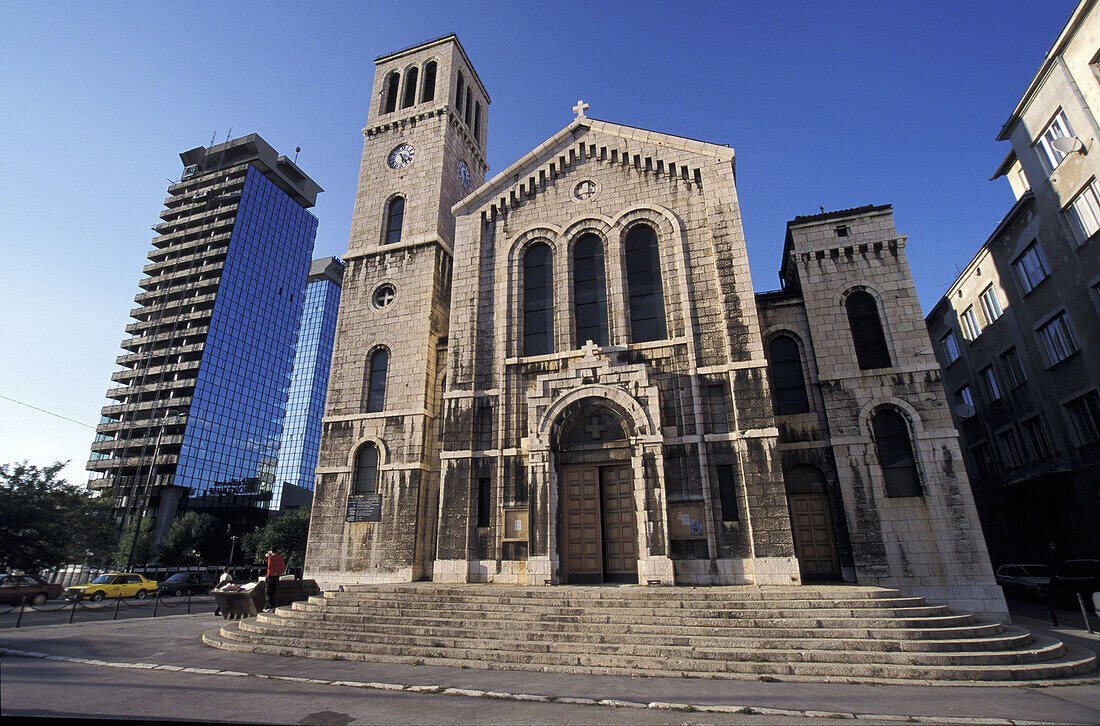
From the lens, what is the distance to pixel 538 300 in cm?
1934

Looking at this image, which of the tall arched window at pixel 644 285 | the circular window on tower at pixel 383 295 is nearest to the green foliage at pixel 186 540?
the circular window on tower at pixel 383 295

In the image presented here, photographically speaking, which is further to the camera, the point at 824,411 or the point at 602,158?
the point at 602,158

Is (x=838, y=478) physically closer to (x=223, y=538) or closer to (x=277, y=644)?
(x=277, y=644)

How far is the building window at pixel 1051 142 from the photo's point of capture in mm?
21419

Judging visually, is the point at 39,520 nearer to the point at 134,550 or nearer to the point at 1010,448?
the point at 134,550

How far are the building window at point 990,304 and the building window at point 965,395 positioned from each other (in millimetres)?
4433

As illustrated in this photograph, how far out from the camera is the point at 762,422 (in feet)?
50.2

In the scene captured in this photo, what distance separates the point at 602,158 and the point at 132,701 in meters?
19.4

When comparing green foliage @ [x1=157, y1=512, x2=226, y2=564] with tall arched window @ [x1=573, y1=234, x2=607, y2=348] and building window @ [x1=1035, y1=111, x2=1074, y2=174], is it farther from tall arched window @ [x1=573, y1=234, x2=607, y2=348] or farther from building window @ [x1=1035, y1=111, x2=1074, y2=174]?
building window @ [x1=1035, y1=111, x2=1074, y2=174]

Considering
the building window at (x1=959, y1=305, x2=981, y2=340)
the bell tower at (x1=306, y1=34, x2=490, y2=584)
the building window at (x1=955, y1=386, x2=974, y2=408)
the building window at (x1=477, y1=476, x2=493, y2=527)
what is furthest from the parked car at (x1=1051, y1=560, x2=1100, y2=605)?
the bell tower at (x1=306, y1=34, x2=490, y2=584)

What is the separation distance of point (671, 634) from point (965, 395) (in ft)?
92.8

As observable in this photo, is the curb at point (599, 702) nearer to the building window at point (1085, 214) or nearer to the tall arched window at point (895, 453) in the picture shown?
the tall arched window at point (895, 453)

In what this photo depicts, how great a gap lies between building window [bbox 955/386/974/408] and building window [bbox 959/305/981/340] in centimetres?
291

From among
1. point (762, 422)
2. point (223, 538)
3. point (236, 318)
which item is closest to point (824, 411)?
point (762, 422)
